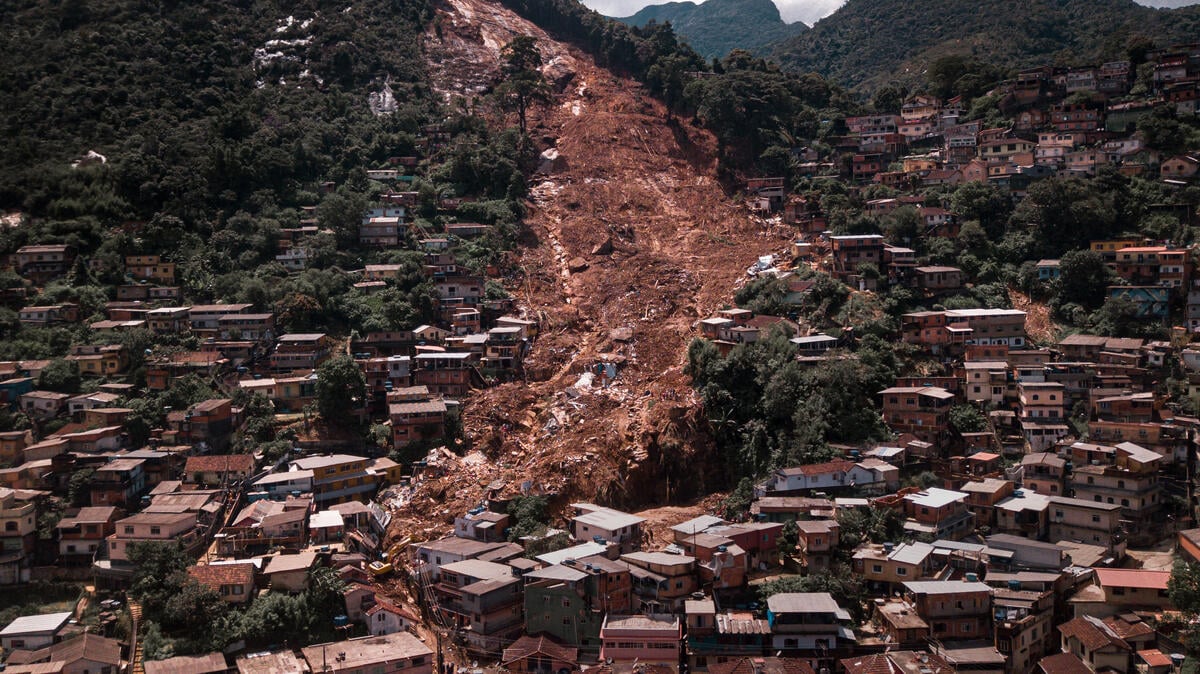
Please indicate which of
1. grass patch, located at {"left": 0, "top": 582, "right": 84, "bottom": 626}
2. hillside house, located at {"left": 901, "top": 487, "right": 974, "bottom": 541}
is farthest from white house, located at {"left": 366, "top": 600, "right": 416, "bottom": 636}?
hillside house, located at {"left": 901, "top": 487, "right": 974, "bottom": 541}

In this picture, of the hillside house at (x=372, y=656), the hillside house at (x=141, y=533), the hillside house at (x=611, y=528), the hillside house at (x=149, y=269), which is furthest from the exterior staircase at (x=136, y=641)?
the hillside house at (x=149, y=269)

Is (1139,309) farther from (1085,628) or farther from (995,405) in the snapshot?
(1085,628)

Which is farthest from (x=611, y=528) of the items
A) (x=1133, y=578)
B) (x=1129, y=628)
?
(x=1133, y=578)

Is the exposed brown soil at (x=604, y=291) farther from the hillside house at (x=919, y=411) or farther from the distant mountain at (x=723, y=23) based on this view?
the distant mountain at (x=723, y=23)

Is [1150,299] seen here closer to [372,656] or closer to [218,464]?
[372,656]

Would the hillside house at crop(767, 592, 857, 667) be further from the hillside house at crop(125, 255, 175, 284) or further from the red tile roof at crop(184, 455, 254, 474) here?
the hillside house at crop(125, 255, 175, 284)

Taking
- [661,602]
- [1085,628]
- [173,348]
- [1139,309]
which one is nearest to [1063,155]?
[1139,309]
